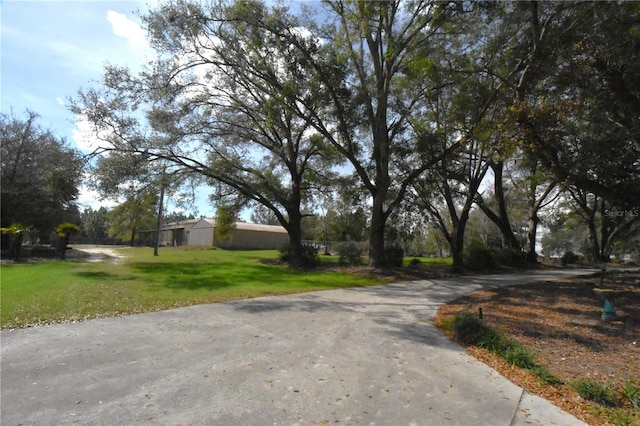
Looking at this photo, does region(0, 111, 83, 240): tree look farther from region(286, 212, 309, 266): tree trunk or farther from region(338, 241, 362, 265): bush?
region(338, 241, 362, 265): bush

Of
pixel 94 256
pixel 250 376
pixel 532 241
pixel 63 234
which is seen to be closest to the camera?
pixel 250 376

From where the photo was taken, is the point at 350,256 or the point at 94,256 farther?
the point at 94,256

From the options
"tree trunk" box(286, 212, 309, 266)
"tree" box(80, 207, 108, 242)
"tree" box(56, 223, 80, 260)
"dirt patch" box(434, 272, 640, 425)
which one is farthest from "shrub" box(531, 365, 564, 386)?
"tree" box(80, 207, 108, 242)

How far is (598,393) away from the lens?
170 inches

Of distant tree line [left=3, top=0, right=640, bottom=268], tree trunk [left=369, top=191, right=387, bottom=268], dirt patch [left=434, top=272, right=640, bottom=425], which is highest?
distant tree line [left=3, top=0, right=640, bottom=268]

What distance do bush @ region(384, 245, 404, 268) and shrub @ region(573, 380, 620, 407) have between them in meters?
16.7

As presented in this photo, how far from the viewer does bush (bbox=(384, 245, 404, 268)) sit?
21547mm

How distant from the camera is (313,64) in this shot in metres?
15.5

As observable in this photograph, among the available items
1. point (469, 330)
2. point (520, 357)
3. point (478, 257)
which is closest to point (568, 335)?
point (469, 330)

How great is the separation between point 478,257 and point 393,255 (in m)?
4.87

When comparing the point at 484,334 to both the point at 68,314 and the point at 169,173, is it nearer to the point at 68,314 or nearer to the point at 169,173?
the point at 68,314

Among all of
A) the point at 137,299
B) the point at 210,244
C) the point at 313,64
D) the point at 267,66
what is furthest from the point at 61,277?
the point at 210,244

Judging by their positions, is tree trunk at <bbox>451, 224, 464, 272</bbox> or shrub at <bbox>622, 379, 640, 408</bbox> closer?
shrub at <bbox>622, 379, 640, 408</bbox>

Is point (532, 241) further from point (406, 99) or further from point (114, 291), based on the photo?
point (114, 291)
